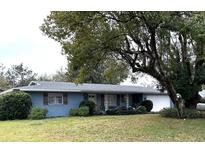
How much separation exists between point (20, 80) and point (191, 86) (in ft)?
132

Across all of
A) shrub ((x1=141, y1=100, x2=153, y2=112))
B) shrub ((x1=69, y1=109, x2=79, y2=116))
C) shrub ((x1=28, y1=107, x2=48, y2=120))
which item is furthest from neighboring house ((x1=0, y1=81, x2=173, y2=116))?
shrub ((x1=28, y1=107, x2=48, y2=120))

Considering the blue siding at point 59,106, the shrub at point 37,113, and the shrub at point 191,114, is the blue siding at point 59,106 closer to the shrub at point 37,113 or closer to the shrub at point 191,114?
the shrub at point 37,113

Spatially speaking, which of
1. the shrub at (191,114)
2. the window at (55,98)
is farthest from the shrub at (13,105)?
the shrub at (191,114)

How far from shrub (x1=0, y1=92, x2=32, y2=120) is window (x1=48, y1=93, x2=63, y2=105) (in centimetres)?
324

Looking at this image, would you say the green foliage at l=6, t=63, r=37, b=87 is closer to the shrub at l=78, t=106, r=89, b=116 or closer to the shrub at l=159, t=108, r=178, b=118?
the shrub at l=78, t=106, r=89, b=116

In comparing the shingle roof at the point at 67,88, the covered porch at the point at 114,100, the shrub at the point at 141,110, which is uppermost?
the shingle roof at the point at 67,88

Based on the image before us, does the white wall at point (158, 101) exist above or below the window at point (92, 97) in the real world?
below

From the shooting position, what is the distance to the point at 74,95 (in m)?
29.8

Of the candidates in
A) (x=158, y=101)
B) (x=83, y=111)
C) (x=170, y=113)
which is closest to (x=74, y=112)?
(x=83, y=111)

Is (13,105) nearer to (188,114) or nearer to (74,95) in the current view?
(74,95)

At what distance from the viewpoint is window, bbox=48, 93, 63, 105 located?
93.1ft

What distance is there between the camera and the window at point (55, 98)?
1117 inches

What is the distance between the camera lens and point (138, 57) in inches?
858

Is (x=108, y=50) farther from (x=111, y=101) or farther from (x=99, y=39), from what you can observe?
(x=111, y=101)
